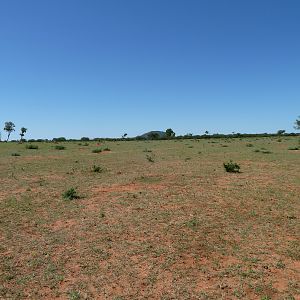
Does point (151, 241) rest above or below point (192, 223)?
below

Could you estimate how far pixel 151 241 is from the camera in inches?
384

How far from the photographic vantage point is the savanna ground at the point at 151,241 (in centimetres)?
721

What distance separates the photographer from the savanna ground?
7207 mm

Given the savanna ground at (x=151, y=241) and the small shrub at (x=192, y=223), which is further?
the small shrub at (x=192, y=223)

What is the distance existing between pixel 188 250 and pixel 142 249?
1.12 metres

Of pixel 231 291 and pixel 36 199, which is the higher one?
pixel 36 199

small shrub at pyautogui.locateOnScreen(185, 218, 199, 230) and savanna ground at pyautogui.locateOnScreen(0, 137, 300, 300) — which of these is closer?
savanna ground at pyautogui.locateOnScreen(0, 137, 300, 300)

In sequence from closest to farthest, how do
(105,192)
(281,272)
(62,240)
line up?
(281,272) → (62,240) → (105,192)

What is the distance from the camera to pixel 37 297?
22.5 feet

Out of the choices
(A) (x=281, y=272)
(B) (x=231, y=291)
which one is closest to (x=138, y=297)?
(B) (x=231, y=291)

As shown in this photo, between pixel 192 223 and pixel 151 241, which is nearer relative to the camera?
pixel 151 241

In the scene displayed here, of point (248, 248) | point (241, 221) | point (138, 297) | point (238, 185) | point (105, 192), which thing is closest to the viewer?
point (138, 297)

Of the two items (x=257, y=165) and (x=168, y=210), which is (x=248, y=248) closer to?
(x=168, y=210)

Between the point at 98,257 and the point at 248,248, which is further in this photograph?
the point at 248,248
